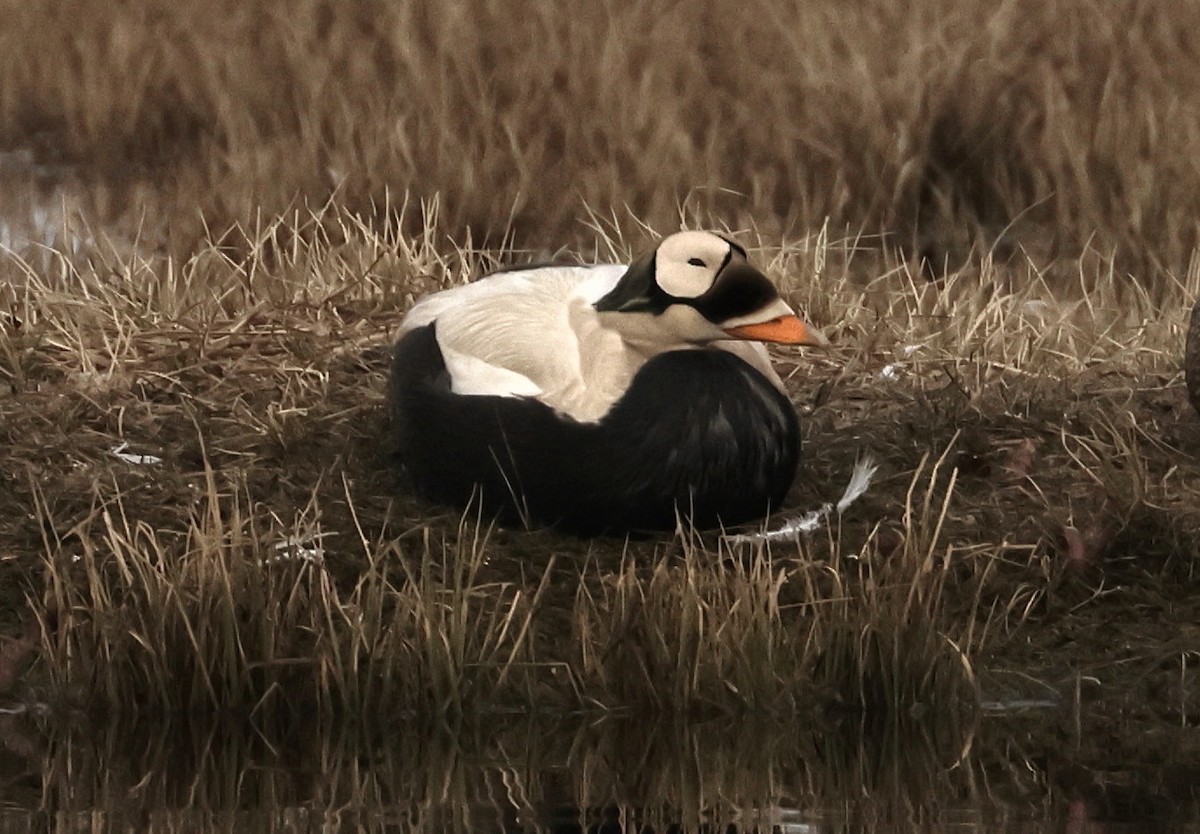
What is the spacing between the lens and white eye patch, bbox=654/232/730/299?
19.3 feet

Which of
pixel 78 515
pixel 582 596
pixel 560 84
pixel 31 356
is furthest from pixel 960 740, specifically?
pixel 560 84

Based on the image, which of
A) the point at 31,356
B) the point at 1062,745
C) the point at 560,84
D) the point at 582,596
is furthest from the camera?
the point at 560,84

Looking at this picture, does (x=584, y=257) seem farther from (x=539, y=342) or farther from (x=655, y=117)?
(x=539, y=342)

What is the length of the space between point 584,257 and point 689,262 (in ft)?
10.1

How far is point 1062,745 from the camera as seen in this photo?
5172 millimetres

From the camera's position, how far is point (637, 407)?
5875mm

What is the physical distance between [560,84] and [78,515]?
419 centimetres

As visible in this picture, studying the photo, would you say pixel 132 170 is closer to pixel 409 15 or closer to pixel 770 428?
pixel 409 15

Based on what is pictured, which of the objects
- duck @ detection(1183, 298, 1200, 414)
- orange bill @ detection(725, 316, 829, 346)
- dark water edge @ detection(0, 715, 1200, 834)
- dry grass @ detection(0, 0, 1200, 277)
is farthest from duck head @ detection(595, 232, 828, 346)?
dry grass @ detection(0, 0, 1200, 277)

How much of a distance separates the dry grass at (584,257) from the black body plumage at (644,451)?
0.39 feet

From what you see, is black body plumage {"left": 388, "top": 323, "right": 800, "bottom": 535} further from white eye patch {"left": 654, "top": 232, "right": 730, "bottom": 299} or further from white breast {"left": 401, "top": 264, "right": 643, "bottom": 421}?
white eye patch {"left": 654, "top": 232, "right": 730, "bottom": 299}

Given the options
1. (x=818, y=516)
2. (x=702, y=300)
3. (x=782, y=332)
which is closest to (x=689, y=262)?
(x=702, y=300)

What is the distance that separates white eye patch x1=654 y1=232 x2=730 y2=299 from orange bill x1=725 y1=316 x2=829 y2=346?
13 cm

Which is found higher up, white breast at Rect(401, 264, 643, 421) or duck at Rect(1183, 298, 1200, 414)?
white breast at Rect(401, 264, 643, 421)
